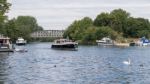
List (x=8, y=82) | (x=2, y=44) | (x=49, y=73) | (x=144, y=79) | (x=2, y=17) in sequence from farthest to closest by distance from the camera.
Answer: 1. (x=2, y=44)
2. (x=2, y=17)
3. (x=49, y=73)
4. (x=144, y=79)
5. (x=8, y=82)

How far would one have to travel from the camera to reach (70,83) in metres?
50.0

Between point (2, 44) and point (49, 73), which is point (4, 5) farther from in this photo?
point (49, 73)

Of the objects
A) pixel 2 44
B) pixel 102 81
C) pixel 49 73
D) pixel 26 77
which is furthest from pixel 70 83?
pixel 2 44

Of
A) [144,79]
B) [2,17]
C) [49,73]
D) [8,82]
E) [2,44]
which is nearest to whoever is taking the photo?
[8,82]

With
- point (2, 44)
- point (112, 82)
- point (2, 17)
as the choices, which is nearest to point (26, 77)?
point (112, 82)

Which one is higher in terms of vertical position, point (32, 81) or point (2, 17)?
point (2, 17)

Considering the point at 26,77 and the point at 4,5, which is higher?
the point at 4,5

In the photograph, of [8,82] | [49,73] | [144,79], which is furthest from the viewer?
[49,73]

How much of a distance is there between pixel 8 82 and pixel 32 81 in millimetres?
2575

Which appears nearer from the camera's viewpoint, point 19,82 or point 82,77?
point 19,82

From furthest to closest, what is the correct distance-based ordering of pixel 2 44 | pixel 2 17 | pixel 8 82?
pixel 2 44 → pixel 2 17 → pixel 8 82

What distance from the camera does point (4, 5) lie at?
10481cm

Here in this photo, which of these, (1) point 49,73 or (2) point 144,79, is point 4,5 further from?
(2) point 144,79

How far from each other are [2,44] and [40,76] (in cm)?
5893
